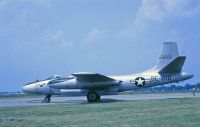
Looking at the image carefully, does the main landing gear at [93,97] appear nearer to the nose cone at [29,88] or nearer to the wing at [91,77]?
the wing at [91,77]

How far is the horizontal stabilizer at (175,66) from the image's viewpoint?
33.0 meters

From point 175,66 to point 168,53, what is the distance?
2.81m

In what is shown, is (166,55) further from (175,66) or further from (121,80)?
(121,80)

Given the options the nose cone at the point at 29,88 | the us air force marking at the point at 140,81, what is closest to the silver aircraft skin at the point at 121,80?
the us air force marking at the point at 140,81

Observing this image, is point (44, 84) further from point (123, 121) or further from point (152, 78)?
point (123, 121)

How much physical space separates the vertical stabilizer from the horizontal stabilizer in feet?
5.34

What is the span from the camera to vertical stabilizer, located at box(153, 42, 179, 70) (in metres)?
36.4

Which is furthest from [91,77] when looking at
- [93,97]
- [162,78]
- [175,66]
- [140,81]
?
[175,66]

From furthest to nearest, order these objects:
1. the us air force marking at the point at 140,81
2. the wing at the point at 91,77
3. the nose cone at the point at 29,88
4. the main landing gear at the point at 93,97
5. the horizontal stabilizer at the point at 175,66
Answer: the nose cone at the point at 29,88 → the main landing gear at the point at 93,97 → the us air force marking at the point at 140,81 → the wing at the point at 91,77 → the horizontal stabilizer at the point at 175,66

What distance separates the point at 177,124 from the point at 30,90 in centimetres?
2801

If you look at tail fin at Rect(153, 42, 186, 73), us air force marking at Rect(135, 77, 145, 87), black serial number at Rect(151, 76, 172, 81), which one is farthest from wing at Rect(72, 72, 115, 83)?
tail fin at Rect(153, 42, 186, 73)

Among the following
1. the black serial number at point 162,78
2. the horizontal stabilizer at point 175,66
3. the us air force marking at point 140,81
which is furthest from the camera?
the us air force marking at point 140,81

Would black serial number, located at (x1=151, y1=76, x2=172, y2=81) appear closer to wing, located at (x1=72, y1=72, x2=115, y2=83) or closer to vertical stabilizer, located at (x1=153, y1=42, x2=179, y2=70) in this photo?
vertical stabilizer, located at (x1=153, y1=42, x2=179, y2=70)

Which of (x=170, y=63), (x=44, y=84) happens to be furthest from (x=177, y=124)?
(x=44, y=84)
